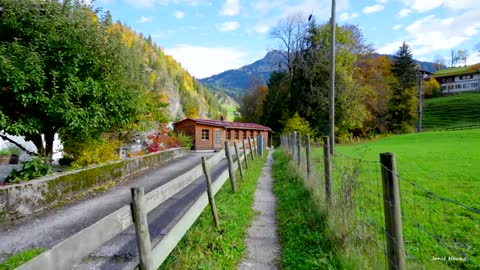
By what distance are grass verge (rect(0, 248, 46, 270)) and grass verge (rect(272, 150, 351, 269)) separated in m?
3.28

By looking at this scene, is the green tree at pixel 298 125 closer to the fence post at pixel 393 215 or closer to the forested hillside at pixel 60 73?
the forested hillside at pixel 60 73

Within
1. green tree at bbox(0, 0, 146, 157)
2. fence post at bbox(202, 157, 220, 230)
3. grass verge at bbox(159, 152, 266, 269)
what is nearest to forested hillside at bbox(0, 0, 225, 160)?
green tree at bbox(0, 0, 146, 157)

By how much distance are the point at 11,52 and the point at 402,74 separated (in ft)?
177

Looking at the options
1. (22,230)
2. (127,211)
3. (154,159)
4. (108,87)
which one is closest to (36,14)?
(108,87)

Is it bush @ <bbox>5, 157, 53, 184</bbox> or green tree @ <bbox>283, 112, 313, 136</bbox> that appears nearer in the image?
bush @ <bbox>5, 157, 53, 184</bbox>

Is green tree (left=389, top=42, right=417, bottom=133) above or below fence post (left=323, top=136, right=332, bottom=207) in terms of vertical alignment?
above

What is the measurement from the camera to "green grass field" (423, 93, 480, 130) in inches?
2130

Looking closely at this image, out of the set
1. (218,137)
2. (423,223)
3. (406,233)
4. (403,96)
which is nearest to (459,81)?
(403,96)

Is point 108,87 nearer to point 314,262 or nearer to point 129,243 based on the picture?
point 129,243

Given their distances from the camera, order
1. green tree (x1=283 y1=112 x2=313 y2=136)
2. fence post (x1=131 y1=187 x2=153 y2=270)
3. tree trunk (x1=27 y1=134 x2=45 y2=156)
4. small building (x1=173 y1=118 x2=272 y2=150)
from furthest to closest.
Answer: green tree (x1=283 y1=112 x2=313 y2=136), small building (x1=173 y1=118 x2=272 y2=150), tree trunk (x1=27 y1=134 x2=45 y2=156), fence post (x1=131 y1=187 x2=153 y2=270)

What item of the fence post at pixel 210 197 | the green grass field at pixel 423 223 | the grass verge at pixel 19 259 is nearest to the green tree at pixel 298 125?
the green grass field at pixel 423 223

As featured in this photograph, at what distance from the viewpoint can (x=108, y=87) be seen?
29.3 ft

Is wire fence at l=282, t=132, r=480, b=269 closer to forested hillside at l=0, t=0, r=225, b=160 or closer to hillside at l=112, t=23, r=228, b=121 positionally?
forested hillside at l=0, t=0, r=225, b=160

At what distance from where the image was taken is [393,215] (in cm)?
245
